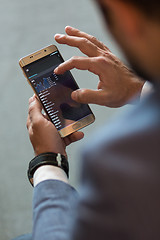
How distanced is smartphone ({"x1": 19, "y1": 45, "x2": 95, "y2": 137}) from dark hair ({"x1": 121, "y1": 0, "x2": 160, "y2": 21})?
2.17 feet

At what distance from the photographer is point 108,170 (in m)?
0.38

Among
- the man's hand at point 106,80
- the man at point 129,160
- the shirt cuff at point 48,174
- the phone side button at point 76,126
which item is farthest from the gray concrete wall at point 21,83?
the man at point 129,160

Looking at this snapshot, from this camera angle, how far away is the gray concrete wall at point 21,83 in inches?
56.5

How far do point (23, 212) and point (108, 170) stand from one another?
1.09 m

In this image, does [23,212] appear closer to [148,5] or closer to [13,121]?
[13,121]

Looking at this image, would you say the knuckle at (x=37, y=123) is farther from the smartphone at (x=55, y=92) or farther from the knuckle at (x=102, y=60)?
the knuckle at (x=102, y=60)

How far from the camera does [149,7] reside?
0.37 m

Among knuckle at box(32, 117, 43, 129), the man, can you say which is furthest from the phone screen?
the man

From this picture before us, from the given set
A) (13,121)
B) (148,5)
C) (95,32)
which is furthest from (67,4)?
(148,5)

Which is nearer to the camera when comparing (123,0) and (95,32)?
(123,0)

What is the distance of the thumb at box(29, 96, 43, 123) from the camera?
93 centimetres

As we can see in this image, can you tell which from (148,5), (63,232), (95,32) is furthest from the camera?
(95,32)

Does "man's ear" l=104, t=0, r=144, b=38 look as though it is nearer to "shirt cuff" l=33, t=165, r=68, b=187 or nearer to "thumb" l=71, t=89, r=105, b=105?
"shirt cuff" l=33, t=165, r=68, b=187

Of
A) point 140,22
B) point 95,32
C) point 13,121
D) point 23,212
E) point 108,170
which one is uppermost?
point 95,32
